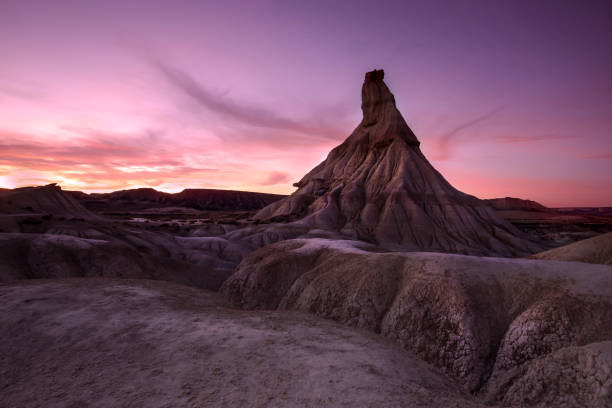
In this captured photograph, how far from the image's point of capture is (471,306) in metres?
9.12

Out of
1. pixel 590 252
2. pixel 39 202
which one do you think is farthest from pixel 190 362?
pixel 39 202

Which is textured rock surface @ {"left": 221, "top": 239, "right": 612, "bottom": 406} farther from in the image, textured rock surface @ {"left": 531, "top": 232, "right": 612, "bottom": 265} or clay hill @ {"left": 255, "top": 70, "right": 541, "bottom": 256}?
clay hill @ {"left": 255, "top": 70, "right": 541, "bottom": 256}

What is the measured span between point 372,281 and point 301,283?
12.9ft

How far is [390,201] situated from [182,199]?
379ft

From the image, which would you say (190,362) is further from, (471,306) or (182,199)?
(182,199)

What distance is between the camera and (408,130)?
5709 cm

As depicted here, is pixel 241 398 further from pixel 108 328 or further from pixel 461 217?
pixel 461 217

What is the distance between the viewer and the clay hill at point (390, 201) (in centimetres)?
4122

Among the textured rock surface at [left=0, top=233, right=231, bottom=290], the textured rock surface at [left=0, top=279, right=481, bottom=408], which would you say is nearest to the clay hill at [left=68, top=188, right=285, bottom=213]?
the textured rock surface at [left=0, top=233, right=231, bottom=290]

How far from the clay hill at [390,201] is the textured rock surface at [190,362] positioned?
105 ft

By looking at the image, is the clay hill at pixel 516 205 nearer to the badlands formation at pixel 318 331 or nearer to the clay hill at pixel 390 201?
the clay hill at pixel 390 201

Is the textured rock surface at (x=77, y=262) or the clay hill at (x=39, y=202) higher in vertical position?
the clay hill at (x=39, y=202)

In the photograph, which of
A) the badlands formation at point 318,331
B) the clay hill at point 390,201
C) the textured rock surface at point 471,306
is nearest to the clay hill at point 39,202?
the badlands formation at point 318,331

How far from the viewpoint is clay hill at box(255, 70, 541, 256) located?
41219mm
